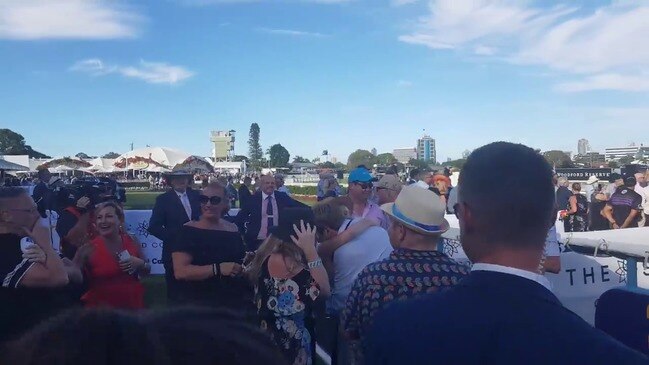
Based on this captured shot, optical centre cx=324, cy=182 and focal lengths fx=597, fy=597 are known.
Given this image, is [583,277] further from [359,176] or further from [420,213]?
[420,213]

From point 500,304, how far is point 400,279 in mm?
1638

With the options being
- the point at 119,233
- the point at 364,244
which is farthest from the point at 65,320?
the point at 119,233

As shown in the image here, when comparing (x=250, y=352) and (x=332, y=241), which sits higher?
(x=250, y=352)

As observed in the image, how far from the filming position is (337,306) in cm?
481

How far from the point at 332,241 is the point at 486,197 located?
3.24m

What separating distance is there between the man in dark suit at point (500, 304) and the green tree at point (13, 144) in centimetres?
11154

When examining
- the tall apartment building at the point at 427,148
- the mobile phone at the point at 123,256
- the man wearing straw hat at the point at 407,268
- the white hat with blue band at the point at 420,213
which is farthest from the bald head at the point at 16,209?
the tall apartment building at the point at 427,148

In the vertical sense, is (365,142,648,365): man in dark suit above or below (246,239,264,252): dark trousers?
above

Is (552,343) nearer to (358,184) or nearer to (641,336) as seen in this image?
(641,336)

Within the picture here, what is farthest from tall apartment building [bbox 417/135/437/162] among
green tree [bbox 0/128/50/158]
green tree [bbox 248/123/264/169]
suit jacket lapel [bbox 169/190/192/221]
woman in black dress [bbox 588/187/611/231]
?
suit jacket lapel [bbox 169/190/192/221]

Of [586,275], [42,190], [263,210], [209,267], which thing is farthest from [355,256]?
[42,190]

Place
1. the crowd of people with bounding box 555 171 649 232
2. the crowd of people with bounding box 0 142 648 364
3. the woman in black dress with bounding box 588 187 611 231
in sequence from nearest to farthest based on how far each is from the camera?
1. the crowd of people with bounding box 0 142 648 364
2. the crowd of people with bounding box 555 171 649 232
3. the woman in black dress with bounding box 588 187 611 231

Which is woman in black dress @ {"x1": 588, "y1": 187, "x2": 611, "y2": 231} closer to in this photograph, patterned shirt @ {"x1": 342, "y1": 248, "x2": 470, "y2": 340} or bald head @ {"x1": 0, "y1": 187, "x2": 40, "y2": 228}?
patterned shirt @ {"x1": 342, "y1": 248, "x2": 470, "y2": 340}

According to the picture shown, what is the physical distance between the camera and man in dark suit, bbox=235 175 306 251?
826cm
